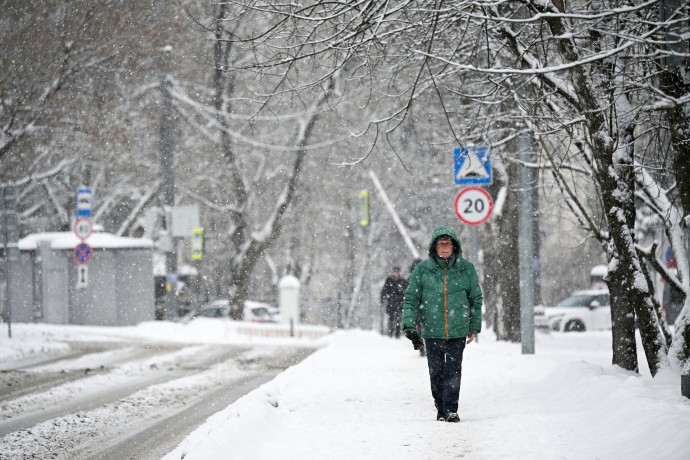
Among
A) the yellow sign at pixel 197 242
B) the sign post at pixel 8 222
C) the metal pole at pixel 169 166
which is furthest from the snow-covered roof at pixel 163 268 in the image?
the sign post at pixel 8 222

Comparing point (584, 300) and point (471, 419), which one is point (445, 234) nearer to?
point (471, 419)

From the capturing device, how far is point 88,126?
73.6 ft

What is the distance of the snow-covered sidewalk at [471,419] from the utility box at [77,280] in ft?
60.5

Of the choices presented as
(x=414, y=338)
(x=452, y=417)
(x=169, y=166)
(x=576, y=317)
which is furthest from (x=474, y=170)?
(x=576, y=317)

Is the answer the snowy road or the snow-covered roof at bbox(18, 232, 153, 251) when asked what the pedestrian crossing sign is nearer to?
the snowy road

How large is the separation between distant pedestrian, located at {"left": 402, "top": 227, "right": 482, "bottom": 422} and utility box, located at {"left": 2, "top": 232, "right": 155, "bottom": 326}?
2188 centimetres

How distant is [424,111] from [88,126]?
30.3ft

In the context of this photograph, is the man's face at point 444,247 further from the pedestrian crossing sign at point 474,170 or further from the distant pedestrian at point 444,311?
the pedestrian crossing sign at point 474,170

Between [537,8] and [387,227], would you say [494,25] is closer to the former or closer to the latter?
[537,8]

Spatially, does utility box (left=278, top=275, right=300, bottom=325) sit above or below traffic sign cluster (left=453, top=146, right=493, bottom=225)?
below

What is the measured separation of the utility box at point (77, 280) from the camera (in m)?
29.4

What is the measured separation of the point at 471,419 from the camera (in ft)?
27.7

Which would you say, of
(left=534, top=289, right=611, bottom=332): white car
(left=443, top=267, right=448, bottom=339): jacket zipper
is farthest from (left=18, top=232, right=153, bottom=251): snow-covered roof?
(left=443, top=267, right=448, bottom=339): jacket zipper

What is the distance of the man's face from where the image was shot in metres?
8.45
